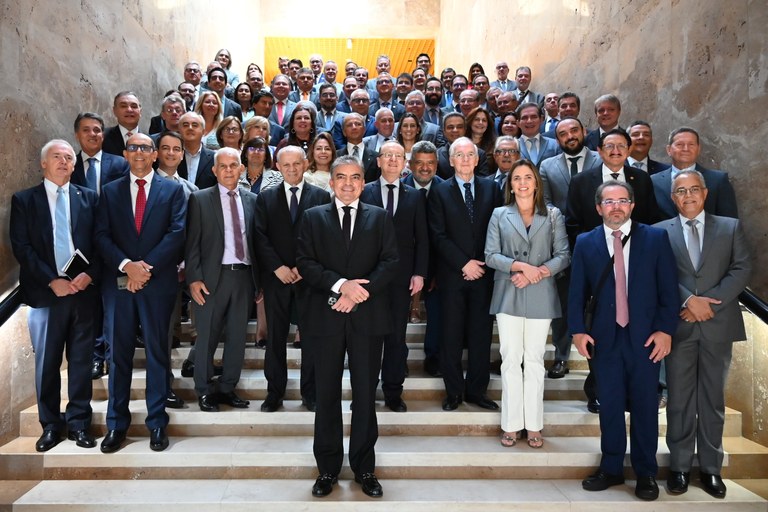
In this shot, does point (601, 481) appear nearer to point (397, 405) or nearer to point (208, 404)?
point (397, 405)

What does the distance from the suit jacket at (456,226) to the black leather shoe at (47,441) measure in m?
2.71

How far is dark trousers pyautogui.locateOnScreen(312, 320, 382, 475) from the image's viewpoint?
3.13 metres

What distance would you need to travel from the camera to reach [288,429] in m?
3.77

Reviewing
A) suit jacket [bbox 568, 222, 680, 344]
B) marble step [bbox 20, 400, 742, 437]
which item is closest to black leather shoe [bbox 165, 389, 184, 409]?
marble step [bbox 20, 400, 742, 437]

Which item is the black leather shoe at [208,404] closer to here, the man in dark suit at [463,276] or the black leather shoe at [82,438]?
the black leather shoe at [82,438]

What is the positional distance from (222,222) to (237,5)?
10418mm

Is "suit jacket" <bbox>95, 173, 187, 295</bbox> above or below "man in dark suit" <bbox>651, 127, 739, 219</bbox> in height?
below

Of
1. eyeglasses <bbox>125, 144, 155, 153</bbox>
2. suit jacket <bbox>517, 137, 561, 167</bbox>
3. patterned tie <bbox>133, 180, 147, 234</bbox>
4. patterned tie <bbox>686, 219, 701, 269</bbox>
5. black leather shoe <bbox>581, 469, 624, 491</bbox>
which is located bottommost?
black leather shoe <bbox>581, 469, 624, 491</bbox>

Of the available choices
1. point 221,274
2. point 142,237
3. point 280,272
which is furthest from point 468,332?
point 142,237

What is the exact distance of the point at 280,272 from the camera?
12.4 feet

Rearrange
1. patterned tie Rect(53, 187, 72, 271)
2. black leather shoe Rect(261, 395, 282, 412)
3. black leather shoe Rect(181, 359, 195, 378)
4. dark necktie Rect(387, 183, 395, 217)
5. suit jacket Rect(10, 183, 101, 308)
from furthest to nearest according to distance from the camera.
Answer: black leather shoe Rect(181, 359, 195, 378) → dark necktie Rect(387, 183, 395, 217) → black leather shoe Rect(261, 395, 282, 412) → patterned tie Rect(53, 187, 72, 271) → suit jacket Rect(10, 183, 101, 308)

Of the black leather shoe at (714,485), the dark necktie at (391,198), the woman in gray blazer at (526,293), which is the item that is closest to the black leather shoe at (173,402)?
the dark necktie at (391,198)

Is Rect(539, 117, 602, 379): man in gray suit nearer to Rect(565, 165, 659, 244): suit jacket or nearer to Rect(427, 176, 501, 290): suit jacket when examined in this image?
Rect(565, 165, 659, 244): suit jacket

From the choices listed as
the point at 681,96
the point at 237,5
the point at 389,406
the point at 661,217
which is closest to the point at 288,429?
the point at 389,406
